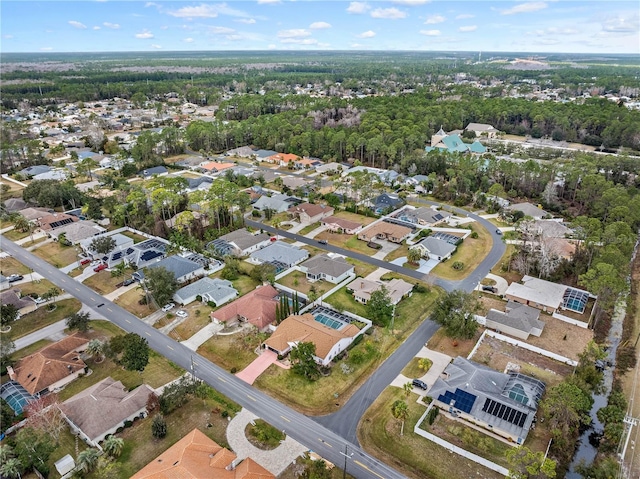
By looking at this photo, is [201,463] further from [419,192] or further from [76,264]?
[419,192]

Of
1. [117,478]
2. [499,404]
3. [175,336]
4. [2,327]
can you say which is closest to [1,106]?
[2,327]

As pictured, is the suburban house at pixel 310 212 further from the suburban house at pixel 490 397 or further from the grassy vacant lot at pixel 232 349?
the suburban house at pixel 490 397

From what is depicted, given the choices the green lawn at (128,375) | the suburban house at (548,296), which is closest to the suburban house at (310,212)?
the suburban house at (548,296)

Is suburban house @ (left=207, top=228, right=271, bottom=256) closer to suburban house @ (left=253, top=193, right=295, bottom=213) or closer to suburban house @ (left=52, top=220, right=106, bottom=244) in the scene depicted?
suburban house @ (left=253, top=193, right=295, bottom=213)

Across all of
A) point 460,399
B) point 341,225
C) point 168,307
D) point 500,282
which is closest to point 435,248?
point 500,282

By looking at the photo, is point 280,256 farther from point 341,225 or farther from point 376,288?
point 376,288
